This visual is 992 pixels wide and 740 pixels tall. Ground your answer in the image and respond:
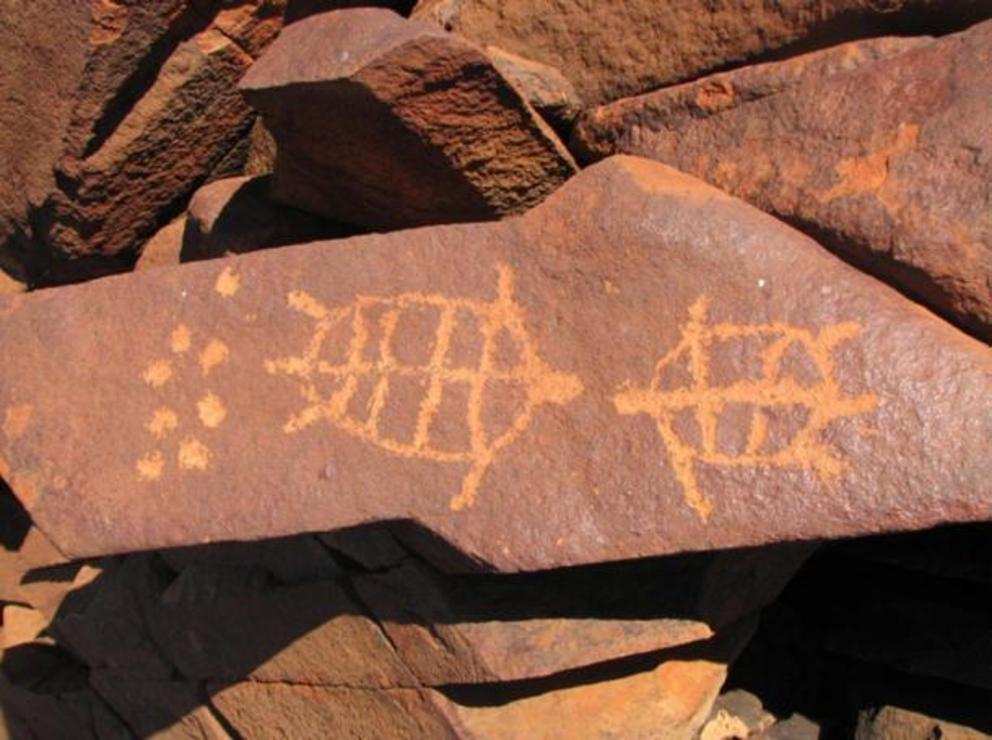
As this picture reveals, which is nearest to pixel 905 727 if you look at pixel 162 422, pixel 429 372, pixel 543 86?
pixel 429 372

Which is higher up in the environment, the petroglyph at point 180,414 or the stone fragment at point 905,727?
the petroglyph at point 180,414

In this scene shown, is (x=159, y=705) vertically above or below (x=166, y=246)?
below

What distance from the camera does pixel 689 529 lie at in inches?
53.7

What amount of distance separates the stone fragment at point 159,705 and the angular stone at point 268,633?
75 millimetres

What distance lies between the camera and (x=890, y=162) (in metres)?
1.43

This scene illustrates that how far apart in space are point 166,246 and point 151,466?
90 centimetres

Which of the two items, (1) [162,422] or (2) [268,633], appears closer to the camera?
(1) [162,422]

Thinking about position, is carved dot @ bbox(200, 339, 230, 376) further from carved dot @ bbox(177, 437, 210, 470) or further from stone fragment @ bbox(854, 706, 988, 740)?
stone fragment @ bbox(854, 706, 988, 740)

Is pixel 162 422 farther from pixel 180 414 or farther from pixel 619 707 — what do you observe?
pixel 619 707

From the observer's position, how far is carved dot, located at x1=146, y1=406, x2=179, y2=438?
1.60 m

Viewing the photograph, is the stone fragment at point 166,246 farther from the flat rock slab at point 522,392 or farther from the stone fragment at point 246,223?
the flat rock slab at point 522,392

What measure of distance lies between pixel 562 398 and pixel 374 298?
1.17ft

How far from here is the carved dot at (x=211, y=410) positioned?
158 cm

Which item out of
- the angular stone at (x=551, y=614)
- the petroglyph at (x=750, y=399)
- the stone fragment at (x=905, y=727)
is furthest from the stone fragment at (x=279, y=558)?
the stone fragment at (x=905, y=727)
